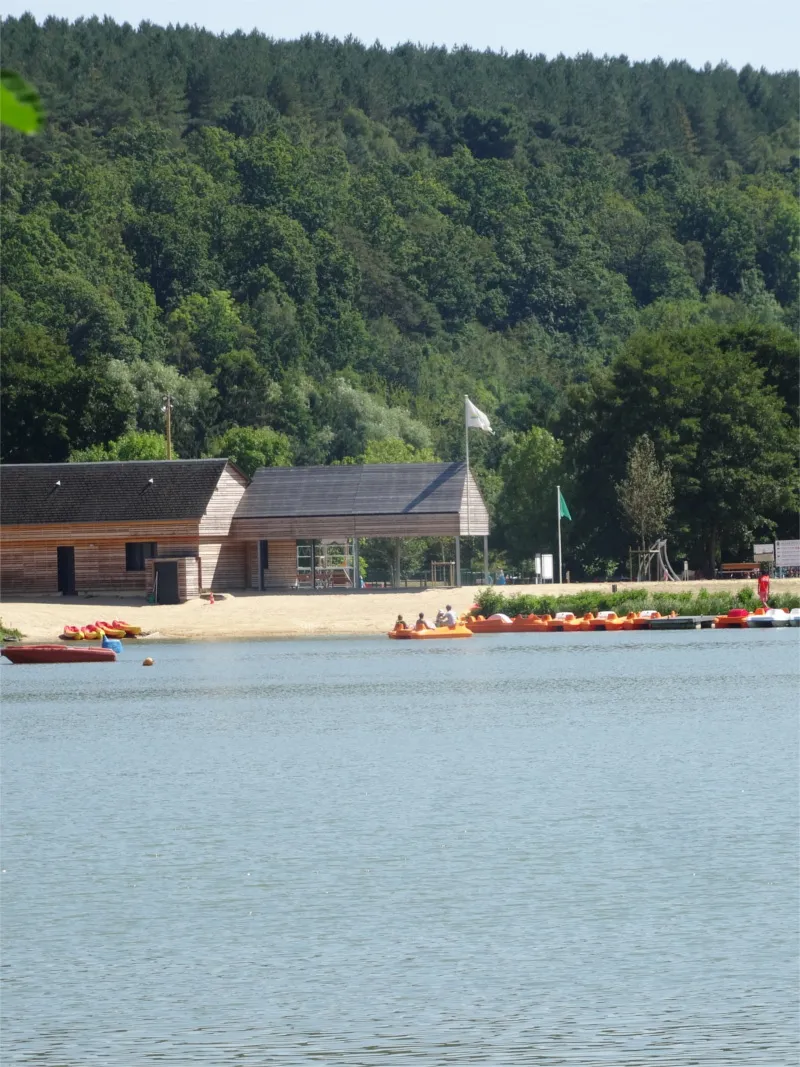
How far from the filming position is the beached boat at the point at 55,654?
187ft

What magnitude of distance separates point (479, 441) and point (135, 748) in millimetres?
89654

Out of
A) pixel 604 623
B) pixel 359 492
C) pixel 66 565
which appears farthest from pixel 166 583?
pixel 604 623

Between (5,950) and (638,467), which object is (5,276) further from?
(5,950)

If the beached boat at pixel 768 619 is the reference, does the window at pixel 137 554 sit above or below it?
above

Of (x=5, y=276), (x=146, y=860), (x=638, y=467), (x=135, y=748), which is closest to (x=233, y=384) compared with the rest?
(x=5, y=276)

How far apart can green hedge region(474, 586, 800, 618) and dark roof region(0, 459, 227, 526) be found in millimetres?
12943

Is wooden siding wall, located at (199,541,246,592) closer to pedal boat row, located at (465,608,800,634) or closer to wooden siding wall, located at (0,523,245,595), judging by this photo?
wooden siding wall, located at (0,523,245,595)

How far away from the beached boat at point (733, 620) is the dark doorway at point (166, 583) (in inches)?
827

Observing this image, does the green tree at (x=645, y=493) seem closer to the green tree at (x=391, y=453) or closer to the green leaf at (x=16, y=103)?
the green tree at (x=391, y=453)

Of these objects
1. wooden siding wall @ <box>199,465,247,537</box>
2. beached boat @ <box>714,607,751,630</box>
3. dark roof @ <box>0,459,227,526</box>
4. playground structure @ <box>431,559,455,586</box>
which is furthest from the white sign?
dark roof @ <box>0,459,227,526</box>

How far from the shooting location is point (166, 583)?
73.6 m

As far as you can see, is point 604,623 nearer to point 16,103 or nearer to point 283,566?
point 283,566

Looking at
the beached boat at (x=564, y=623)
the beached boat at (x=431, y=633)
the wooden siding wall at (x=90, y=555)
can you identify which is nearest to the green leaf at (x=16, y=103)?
the beached boat at (x=431, y=633)

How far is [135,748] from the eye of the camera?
118 feet
